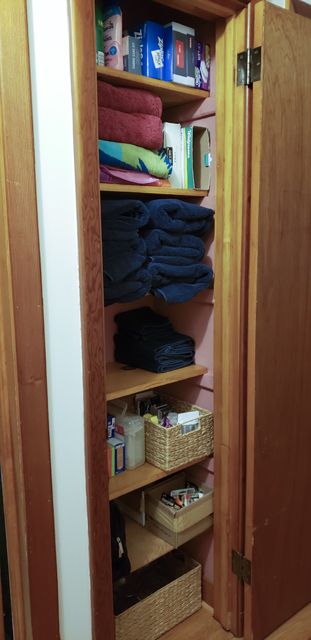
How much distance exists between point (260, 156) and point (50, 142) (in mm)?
625

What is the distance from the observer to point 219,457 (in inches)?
64.4

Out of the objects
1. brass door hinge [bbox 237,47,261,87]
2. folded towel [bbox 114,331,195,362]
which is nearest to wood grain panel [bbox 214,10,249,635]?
brass door hinge [bbox 237,47,261,87]

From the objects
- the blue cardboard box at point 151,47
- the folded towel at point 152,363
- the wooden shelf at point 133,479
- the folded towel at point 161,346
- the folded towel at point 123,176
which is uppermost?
the blue cardboard box at point 151,47

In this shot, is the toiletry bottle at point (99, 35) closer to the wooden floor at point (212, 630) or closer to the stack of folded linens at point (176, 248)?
the stack of folded linens at point (176, 248)

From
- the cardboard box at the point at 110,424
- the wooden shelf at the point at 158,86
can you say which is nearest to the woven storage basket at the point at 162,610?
the cardboard box at the point at 110,424

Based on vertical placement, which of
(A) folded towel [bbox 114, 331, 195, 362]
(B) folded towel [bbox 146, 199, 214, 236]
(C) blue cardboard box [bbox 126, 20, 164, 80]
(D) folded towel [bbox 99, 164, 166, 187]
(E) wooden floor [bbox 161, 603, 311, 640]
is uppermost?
(C) blue cardboard box [bbox 126, 20, 164, 80]

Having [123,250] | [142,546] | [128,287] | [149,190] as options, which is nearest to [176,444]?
[142,546]

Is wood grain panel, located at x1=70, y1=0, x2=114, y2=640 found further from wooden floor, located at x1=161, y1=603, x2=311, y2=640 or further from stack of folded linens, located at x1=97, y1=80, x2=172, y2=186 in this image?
wooden floor, located at x1=161, y1=603, x2=311, y2=640

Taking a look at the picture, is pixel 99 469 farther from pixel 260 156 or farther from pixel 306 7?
pixel 306 7

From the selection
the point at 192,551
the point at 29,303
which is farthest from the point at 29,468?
the point at 192,551

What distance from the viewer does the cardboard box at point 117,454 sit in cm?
152

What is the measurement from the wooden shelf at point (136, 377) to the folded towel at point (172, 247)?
0.37 m

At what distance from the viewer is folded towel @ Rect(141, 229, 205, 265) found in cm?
147

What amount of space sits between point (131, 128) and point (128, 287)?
0.46m
